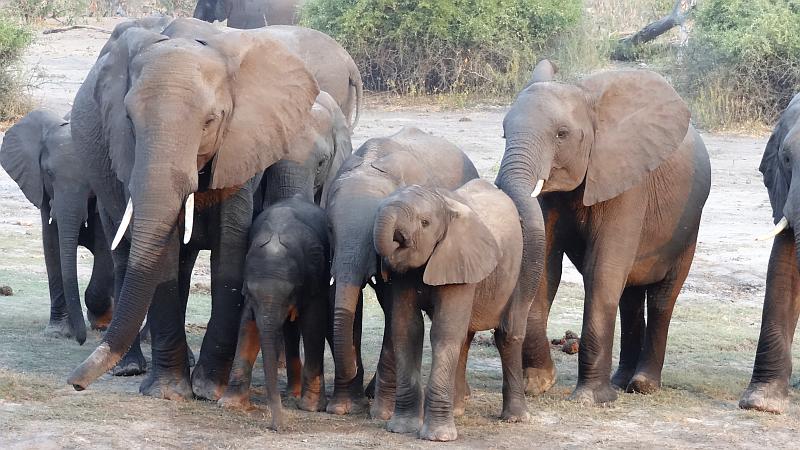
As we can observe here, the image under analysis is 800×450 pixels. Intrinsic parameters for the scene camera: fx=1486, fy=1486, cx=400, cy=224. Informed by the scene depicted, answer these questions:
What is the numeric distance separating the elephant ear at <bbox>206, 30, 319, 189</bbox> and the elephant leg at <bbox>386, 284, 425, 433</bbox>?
942mm

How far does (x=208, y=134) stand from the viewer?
20.0 ft

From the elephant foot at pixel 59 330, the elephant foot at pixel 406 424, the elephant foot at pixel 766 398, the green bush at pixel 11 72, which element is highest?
the elephant foot at pixel 406 424

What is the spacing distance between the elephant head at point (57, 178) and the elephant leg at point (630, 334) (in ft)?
9.08

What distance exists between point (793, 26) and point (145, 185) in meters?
12.1

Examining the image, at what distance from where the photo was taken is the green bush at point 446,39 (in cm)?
1831

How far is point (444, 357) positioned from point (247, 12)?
8.86 meters

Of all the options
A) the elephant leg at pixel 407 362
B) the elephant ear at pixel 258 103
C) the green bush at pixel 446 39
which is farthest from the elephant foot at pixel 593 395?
the green bush at pixel 446 39

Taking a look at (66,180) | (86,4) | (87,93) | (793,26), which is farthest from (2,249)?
(86,4)

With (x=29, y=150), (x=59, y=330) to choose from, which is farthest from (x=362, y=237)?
(x=29, y=150)

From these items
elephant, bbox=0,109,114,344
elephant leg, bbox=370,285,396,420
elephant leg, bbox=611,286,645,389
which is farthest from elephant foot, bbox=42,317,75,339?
elephant leg, bbox=611,286,645,389

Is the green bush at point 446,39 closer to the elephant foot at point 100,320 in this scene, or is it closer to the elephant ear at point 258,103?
the elephant foot at point 100,320

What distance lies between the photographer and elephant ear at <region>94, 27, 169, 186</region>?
6160mm

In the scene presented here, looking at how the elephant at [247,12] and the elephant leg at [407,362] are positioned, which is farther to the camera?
the elephant at [247,12]

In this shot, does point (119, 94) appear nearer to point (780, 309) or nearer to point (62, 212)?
point (62, 212)
